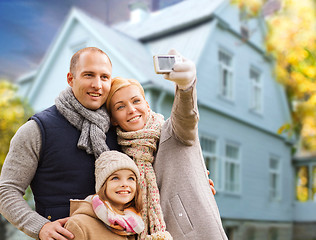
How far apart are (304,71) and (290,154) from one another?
11.8 meters

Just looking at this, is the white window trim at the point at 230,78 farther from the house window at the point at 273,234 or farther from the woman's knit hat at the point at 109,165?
the woman's knit hat at the point at 109,165

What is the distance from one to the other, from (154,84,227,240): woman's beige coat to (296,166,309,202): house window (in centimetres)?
1423

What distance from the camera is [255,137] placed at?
40.8 ft

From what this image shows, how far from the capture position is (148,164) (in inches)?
69.7

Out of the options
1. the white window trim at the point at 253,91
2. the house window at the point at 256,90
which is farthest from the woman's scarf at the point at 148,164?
the house window at the point at 256,90

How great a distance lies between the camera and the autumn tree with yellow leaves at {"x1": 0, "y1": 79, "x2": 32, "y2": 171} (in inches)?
296

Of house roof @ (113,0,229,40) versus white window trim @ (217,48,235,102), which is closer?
house roof @ (113,0,229,40)

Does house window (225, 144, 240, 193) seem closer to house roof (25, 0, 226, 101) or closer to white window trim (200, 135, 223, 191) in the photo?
white window trim (200, 135, 223, 191)

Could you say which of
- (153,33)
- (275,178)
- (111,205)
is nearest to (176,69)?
(111,205)

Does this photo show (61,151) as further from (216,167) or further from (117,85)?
(216,167)

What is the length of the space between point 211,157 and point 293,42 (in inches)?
158

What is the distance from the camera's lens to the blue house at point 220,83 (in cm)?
941

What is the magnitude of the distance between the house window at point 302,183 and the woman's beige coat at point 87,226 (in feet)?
47.7

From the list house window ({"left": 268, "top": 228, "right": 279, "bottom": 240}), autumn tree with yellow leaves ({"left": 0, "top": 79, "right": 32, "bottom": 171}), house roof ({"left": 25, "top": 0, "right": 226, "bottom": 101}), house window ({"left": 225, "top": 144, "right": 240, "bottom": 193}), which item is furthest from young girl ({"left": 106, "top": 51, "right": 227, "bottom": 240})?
house window ({"left": 268, "top": 228, "right": 279, "bottom": 240})
